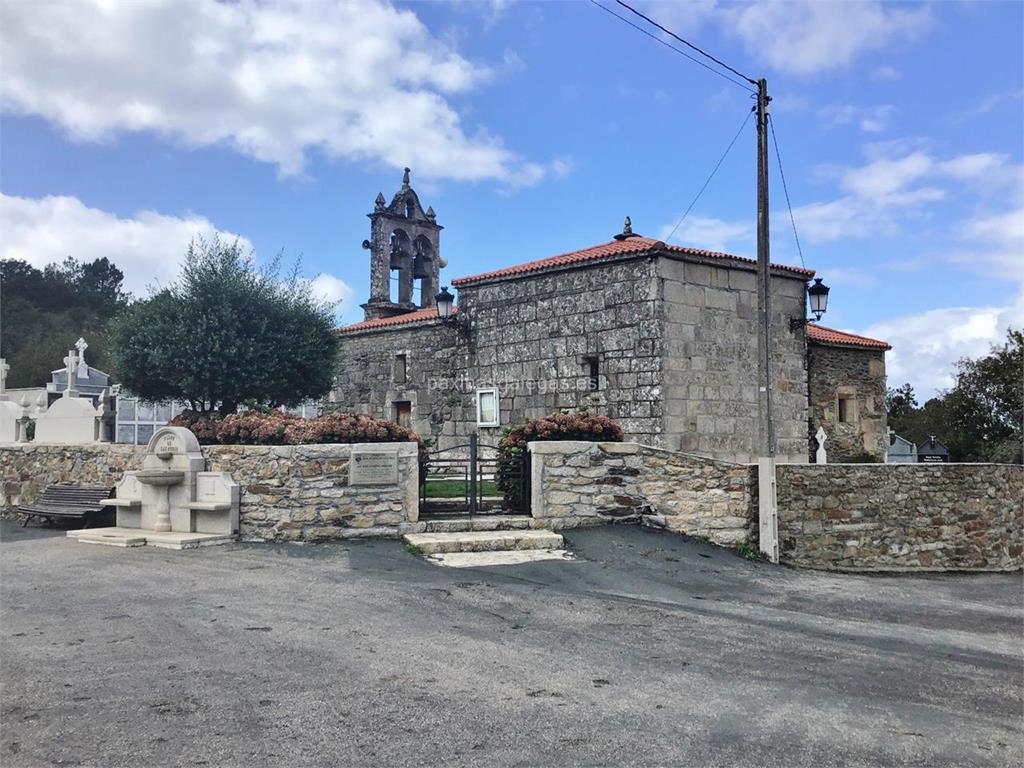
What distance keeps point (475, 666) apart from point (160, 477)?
21.9 feet

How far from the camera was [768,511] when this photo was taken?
1128 centimetres

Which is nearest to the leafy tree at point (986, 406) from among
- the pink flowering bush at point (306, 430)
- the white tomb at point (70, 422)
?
the pink flowering bush at point (306, 430)

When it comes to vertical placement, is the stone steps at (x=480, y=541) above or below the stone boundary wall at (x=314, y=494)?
below

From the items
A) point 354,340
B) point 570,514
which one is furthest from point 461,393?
point 570,514

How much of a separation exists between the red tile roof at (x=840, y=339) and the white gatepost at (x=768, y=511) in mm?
8274

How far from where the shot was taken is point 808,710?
511cm

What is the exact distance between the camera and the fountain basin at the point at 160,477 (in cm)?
1045

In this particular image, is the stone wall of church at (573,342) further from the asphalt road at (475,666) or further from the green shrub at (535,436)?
the asphalt road at (475,666)

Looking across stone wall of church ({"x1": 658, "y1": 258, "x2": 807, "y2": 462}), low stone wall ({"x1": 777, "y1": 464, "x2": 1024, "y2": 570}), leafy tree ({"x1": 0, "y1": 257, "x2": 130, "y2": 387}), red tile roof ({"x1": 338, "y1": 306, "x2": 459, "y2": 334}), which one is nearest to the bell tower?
red tile roof ({"x1": 338, "y1": 306, "x2": 459, "y2": 334})

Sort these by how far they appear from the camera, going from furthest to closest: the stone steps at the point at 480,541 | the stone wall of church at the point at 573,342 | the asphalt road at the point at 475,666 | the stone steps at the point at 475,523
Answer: the stone wall of church at the point at 573,342
the stone steps at the point at 475,523
the stone steps at the point at 480,541
the asphalt road at the point at 475,666

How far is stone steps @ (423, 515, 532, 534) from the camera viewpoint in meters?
10.4

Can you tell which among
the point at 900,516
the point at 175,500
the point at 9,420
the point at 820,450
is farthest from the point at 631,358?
the point at 9,420

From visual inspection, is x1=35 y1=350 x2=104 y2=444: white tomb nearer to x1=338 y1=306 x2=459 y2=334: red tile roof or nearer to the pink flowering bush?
the pink flowering bush

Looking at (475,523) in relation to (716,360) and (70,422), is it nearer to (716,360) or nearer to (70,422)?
(716,360)
